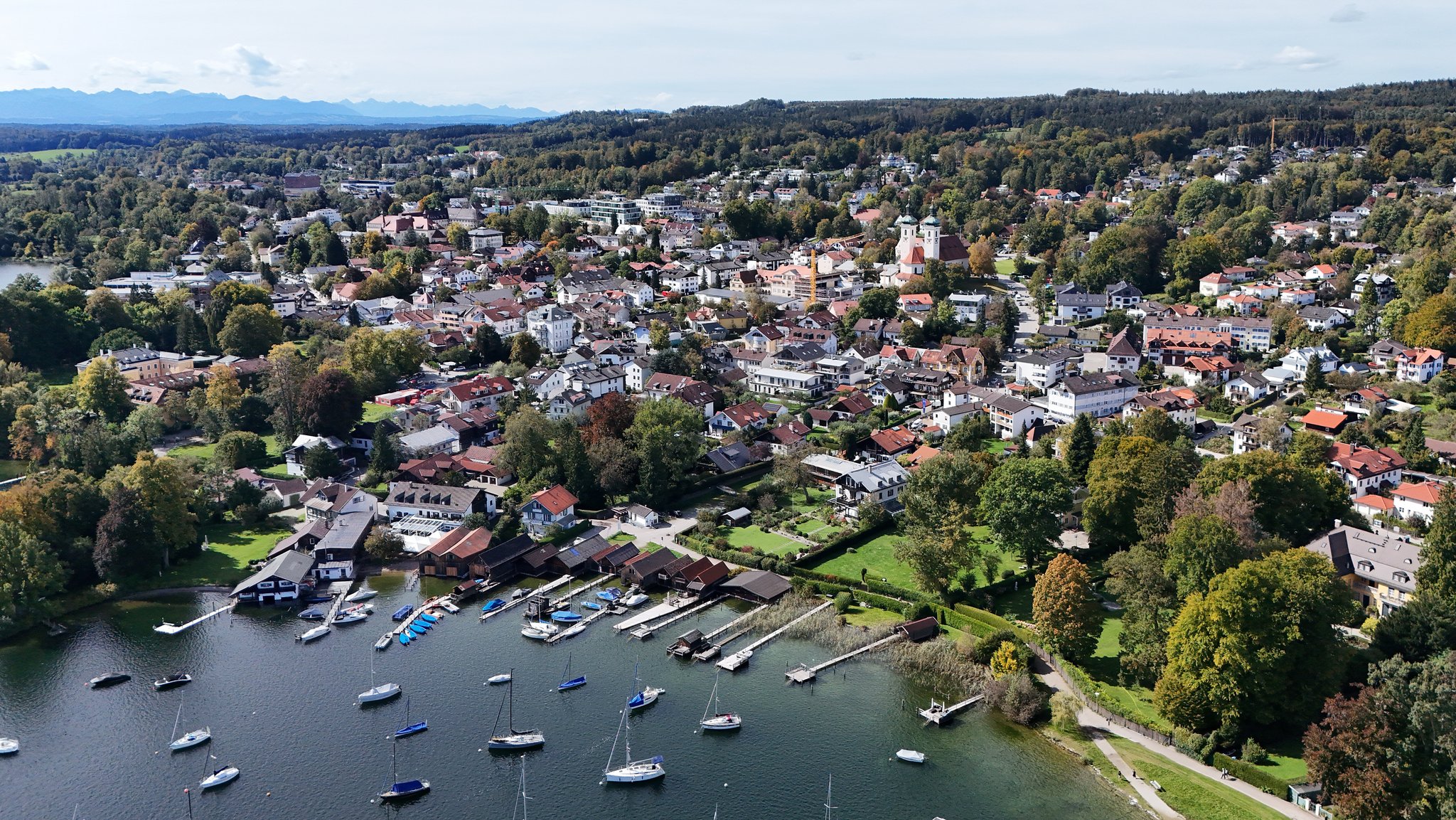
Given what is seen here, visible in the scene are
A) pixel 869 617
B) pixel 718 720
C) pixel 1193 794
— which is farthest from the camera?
pixel 869 617

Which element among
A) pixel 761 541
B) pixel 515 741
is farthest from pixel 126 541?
pixel 761 541

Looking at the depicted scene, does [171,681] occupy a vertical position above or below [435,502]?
below

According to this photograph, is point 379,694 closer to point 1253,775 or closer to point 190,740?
point 190,740

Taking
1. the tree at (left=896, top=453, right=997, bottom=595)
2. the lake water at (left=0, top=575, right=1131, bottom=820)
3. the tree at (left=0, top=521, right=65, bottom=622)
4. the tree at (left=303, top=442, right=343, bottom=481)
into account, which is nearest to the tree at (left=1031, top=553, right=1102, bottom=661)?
the lake water at (left=0, top=575, right=1131, bottom=820)

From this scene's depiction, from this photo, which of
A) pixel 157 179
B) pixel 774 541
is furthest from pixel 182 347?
pixel 157 179

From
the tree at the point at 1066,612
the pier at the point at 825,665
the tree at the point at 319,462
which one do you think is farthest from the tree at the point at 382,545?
the tree at the point at 1066,612

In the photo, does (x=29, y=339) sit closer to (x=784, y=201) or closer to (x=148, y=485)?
(x=148, y=485)
